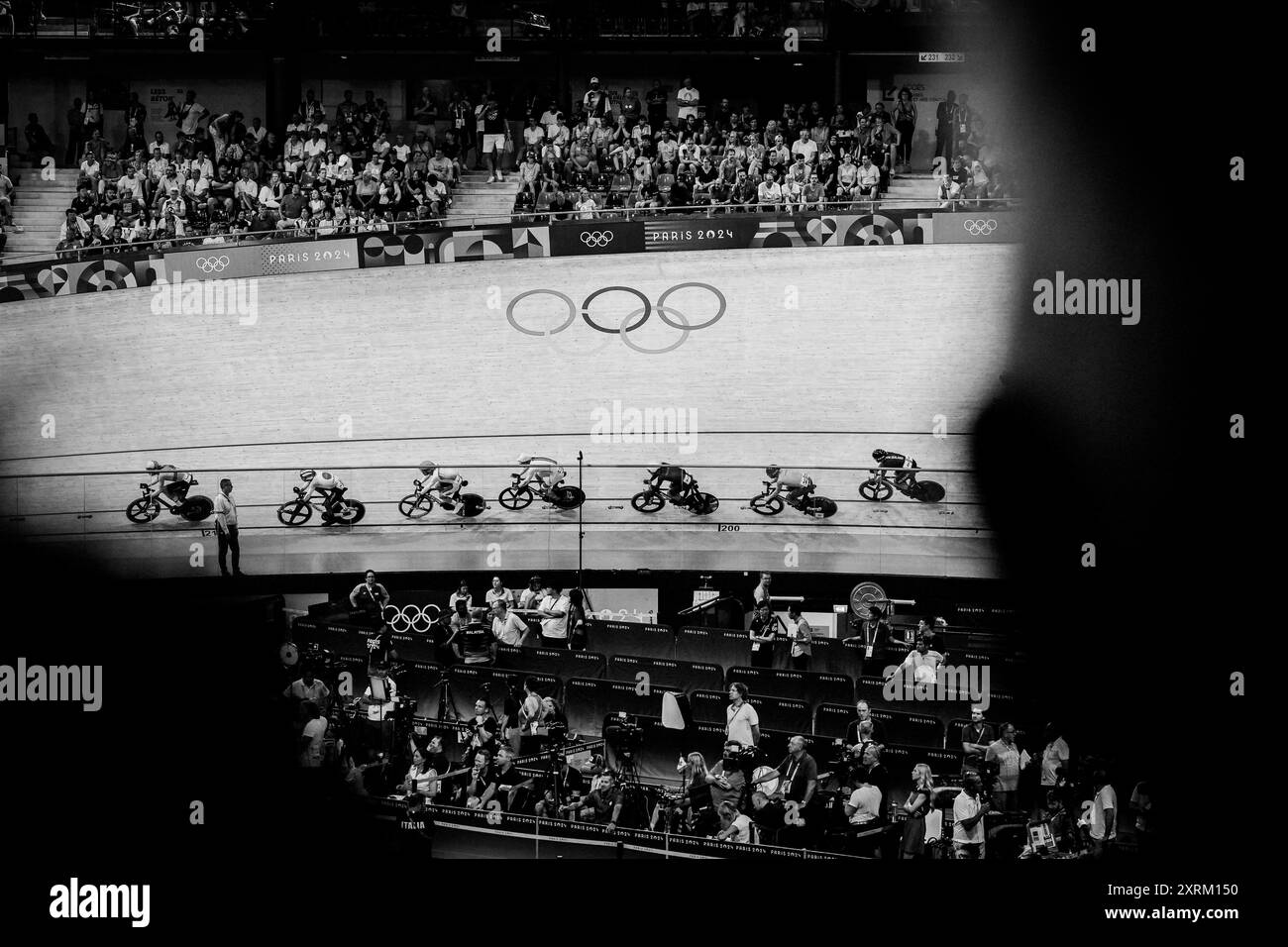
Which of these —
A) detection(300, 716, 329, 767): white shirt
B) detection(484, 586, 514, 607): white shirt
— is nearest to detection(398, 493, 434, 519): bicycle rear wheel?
detection(484, 586, 514, 607): white shirt

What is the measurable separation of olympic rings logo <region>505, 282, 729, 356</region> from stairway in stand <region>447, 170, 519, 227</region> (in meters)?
2.74

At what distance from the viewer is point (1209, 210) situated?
1103 centimetres

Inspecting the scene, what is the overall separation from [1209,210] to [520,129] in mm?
20327

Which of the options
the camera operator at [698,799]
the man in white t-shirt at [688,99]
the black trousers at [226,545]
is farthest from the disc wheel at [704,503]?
the man in white t-shirt at [688,99]

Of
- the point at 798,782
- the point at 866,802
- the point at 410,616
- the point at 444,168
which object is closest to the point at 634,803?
the point at 798,782

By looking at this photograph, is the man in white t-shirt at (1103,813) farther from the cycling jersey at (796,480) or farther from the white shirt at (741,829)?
the cycling jersey at (796,480)

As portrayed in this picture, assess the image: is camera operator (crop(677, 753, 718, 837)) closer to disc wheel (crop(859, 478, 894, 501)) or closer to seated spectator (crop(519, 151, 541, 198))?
disc wheel (crop(859, 478, 894, 501))

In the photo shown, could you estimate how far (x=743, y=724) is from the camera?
12.9 meters

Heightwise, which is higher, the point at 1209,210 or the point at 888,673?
the point at 1209,210

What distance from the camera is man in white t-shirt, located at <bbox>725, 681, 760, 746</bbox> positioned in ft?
42.1

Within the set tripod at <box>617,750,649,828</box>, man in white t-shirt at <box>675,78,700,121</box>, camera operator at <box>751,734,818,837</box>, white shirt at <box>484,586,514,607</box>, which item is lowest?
tripod at <box>617,750,649,828</box>

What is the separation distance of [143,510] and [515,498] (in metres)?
4.67
